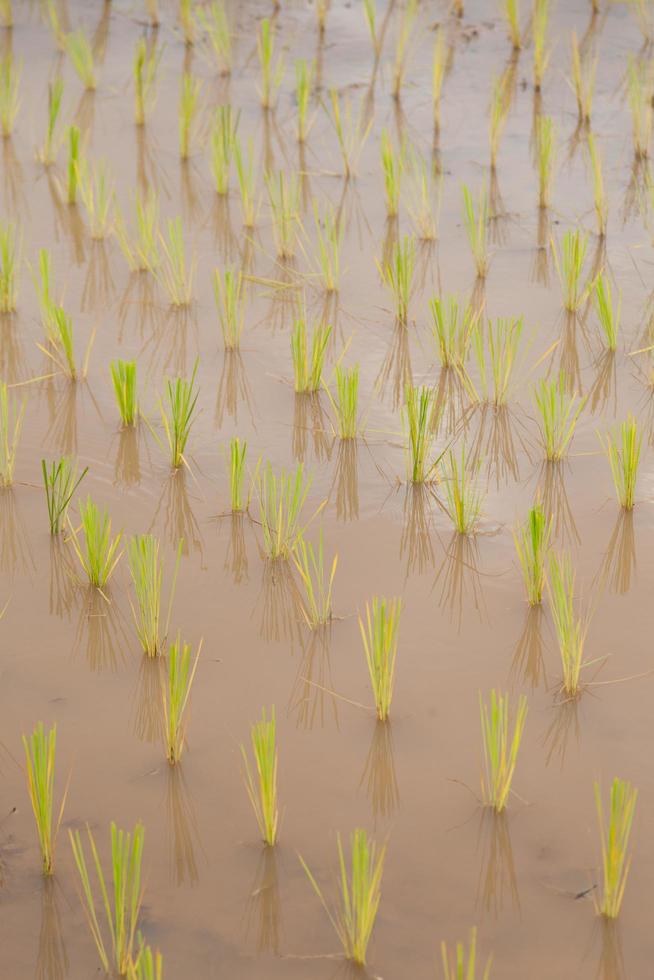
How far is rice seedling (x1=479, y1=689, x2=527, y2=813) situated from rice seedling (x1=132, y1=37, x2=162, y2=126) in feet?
12.5

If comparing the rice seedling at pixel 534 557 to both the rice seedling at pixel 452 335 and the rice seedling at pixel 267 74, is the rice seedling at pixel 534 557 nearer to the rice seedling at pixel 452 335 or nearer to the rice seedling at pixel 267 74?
the rice seedling at pixel 452 335

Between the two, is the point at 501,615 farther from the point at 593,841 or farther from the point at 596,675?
the point at 593,841

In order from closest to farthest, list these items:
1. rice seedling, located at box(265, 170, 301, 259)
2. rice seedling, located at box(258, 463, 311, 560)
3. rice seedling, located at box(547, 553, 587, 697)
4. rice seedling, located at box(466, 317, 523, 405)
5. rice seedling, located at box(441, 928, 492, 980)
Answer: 1. rice seedling, located at box(441, 928, 492, 980)
2. rice seedling, located at box(547, 553, 587, 697)
3. rice seedling, located at box(258, 463, 311, 560)
4. rice seedling, located at box(466, 317, 523, 405)
5. rice seedling, located at box(265, 170, 301, 259)

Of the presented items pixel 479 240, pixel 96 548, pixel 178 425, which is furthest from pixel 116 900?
pixel 479 240

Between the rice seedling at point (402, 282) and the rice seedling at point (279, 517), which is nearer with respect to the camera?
the rice seedling at point (279, 517)

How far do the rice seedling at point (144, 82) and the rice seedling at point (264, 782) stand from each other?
3744 mm

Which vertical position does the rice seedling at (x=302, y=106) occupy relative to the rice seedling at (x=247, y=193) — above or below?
above

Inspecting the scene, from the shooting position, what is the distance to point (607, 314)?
11.5ft

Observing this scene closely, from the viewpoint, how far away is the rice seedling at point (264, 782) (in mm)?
1926

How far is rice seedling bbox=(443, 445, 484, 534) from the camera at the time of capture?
2.81 meters

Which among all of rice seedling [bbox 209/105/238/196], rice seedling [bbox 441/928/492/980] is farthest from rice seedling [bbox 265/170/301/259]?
rice seedling [bbox 441/928/492/980]

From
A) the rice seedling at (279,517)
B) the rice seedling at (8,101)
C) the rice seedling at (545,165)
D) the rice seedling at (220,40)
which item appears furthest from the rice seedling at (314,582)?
the rice seedling at (220,40)

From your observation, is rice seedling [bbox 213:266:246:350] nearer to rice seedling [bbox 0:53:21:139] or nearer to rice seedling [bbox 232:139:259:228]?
rice seedling [bbox 232:139:259:228]

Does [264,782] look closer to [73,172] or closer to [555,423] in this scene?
[555,423]
